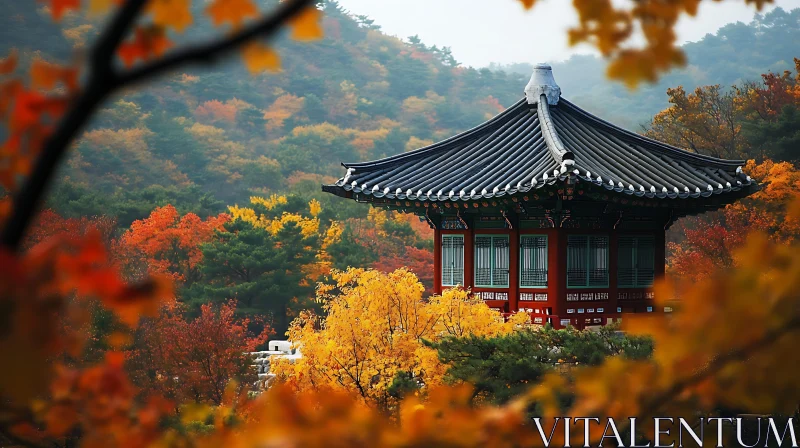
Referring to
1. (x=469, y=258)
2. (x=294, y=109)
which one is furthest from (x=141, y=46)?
(x=294, y=109)

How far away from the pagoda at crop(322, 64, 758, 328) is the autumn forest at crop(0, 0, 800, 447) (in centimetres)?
79

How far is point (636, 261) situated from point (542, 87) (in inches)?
118

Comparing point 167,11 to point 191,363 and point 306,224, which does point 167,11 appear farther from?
point 306,224

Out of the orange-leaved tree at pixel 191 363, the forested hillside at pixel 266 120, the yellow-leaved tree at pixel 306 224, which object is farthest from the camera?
the forested hillside at pixel 266 120

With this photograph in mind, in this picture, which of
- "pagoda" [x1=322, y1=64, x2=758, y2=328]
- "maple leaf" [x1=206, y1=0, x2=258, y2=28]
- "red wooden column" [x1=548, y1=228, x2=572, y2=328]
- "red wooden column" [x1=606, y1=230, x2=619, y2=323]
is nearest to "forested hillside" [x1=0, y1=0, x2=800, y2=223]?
"pagoda" [x1=322, y1=64, x2=758, y2=328]

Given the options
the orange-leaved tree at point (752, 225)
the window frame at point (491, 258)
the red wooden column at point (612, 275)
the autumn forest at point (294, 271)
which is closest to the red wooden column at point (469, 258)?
the window frame at point (491, 258)

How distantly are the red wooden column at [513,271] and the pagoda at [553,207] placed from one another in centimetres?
1

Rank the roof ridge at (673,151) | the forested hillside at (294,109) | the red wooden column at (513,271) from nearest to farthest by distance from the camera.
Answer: the red wooden column at (513,271) → the roof ridge at (673,151) → the forested hillside at (294,109)

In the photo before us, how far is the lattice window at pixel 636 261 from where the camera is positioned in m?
11.9

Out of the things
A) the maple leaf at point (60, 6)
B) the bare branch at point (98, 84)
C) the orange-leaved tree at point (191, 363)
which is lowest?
the orange-leaved tree at point (191, 363)

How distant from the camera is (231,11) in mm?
1343

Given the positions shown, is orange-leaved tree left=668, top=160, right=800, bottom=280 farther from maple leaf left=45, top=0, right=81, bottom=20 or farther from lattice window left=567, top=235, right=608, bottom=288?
maple leaf left=45, top=0, right=81, bottom=20

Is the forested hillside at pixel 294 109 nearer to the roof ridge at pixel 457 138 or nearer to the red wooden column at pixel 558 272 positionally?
the roof ridge at pixel 457 138

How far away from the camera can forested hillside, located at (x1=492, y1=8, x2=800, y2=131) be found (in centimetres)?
6078
